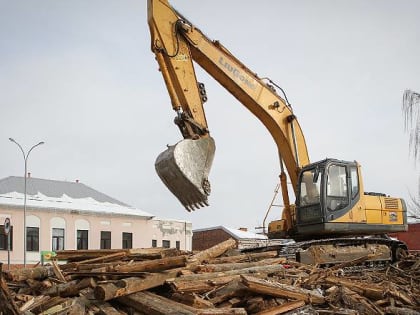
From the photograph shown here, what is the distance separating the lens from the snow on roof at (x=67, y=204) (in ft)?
120

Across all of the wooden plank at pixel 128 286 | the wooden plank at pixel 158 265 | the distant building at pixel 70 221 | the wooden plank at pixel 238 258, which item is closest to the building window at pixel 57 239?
the distant building at pixel 70 221

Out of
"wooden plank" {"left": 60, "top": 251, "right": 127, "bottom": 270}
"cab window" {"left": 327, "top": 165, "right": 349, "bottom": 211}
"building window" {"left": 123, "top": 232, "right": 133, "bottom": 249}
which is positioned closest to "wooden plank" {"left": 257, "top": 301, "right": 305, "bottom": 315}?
"wooden plank" {"left": 60, "top": 251, "right": 127, "bottom": 270}

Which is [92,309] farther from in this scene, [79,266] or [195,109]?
[195,109]

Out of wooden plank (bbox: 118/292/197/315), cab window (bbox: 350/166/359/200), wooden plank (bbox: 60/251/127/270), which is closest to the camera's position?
wooden plank (bbox: 118/292/197/315)

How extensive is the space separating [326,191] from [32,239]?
93.1 ft

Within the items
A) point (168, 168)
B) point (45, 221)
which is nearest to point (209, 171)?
point (168, 168)

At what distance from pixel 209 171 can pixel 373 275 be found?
445 centimetres

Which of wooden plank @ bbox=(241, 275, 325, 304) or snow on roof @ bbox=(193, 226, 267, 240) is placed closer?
wooden plank @ bbox=(241, 275, 325, 304)

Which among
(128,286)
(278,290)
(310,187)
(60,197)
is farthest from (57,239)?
(278,290)

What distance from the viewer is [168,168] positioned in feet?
35.2

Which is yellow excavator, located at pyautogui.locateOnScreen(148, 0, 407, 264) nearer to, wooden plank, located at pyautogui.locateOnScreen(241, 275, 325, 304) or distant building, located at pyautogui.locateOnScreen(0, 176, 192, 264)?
wooden plank, located at pyautogui.locateOnScreen(241, 275, 325, 304)

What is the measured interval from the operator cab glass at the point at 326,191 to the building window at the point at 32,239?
27316 millimetres

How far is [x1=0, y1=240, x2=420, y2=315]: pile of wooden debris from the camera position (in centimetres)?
761

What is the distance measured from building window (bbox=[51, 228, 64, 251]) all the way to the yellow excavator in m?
26.1
